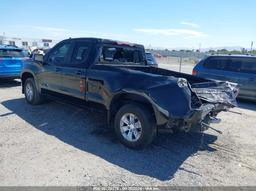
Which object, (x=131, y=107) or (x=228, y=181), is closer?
(x=228, y=181)

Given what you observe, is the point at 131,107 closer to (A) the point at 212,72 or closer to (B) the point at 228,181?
(B) the point at 228,181

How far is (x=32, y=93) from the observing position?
7.34m

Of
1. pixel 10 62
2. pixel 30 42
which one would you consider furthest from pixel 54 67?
pixel 30 42

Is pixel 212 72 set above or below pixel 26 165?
above

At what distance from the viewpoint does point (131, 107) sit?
462 cm

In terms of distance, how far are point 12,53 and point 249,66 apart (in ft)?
30.9

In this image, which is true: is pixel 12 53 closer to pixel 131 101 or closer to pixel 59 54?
pixel 59 54

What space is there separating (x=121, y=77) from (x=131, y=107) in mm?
590

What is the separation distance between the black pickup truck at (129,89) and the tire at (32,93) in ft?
1.30

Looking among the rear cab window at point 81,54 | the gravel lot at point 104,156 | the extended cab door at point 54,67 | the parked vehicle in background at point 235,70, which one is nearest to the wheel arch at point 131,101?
the gravel lot at point 104,156

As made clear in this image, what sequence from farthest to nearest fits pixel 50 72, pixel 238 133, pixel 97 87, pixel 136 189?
1. pixel 50 72
2. pixel 238 133
3. pixel 97 87
4. pixel 136 189

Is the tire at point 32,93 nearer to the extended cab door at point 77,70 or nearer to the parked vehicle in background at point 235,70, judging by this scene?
the extended cab door at point 77,70

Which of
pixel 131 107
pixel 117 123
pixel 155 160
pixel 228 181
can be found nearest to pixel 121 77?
pixel 131 107

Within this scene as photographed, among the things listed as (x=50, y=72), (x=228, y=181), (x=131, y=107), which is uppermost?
(x=50, y=72)
